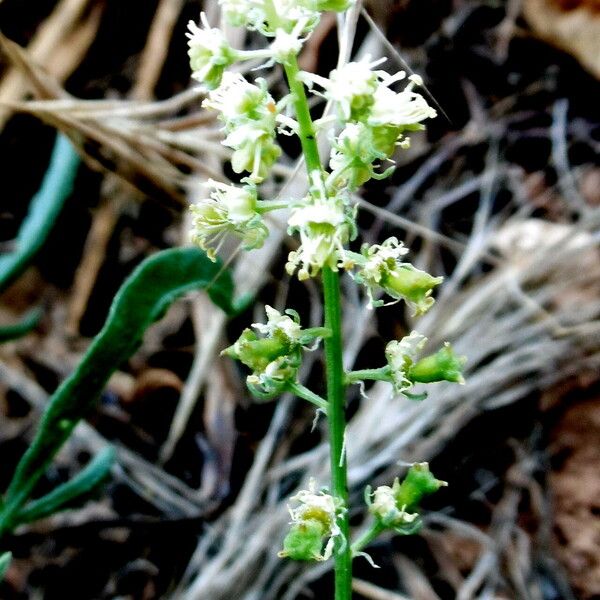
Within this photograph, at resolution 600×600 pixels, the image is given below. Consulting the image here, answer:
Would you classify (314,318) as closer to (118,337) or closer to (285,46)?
(118,337)

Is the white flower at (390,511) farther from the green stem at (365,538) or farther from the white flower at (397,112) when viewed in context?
the white flower at (397,112)

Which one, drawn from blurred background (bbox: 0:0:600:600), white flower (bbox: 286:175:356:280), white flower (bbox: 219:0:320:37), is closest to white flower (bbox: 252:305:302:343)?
white flower (bbox: 286:175:356:280)

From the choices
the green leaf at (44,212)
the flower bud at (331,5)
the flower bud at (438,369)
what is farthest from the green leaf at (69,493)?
the flower bud at (331,5)

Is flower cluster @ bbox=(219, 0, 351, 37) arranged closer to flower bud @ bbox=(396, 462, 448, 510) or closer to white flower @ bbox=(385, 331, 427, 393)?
white flower @ bbox=(385, 331, 427, 393)

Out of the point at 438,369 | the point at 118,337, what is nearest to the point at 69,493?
the point at 118,337

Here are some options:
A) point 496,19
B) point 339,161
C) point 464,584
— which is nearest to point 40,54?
point 496,19

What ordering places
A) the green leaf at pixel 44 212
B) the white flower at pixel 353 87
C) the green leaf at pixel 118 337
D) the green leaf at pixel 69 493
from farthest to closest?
the green leaf at pixel 44 212 < the green leaf at pixel 69 493 < the green leaf at pixel 118 337 < the white flower at pixel 353 87
